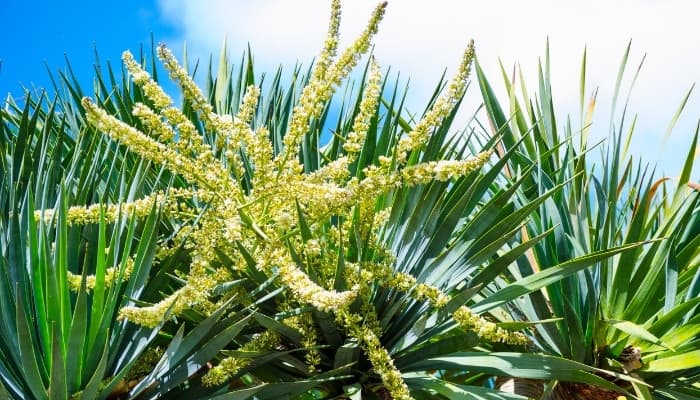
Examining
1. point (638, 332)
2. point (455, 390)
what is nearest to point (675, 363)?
point (638, 332)

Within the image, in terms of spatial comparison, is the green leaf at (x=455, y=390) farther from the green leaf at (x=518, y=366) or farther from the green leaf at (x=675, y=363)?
the green leaf at (x=675, y=363)

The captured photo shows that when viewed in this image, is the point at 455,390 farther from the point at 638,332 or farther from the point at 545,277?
the point at 638,332

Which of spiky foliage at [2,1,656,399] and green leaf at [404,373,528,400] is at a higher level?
spiky foliage at [2,1,656,399]

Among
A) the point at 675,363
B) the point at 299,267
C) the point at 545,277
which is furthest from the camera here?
the point at 675,363

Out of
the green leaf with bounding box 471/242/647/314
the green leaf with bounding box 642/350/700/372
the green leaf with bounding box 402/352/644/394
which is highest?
the green leaf with bounding box 471/242/647/314

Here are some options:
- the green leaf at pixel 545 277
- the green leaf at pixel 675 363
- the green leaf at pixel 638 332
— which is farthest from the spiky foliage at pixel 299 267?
the green leaf at pixel 675 363

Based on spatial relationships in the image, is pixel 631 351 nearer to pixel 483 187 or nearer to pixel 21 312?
pixel 483 187

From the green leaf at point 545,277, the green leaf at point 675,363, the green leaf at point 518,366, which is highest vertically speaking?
the green leaf at point 545,277

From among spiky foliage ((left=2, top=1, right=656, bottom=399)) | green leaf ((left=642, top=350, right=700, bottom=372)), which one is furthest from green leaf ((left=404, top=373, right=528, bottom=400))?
green leaf ((left=642, top=350, right=700, bottom=372))

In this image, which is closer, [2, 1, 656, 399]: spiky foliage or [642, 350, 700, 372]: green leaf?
[2, 1, 656, 399]: spiky foliage

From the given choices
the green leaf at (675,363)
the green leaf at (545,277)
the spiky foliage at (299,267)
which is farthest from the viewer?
the green leaf at (675,363)

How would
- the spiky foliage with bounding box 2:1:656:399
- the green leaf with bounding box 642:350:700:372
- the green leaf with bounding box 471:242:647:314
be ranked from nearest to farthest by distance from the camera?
the spiky foliage with bounding box 2:1:656:399 → the green leaf with bounding box 471:242:647:314 → the green leaf with bounding box 642:350:700:372

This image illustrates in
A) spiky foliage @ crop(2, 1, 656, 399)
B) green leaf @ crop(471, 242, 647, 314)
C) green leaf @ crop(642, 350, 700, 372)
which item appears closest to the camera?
spiky foliage @ crop(2, 1, 656, 399)

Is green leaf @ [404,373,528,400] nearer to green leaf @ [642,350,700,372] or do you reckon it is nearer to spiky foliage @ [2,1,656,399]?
spiky foliage @ [2,1,656,399]
